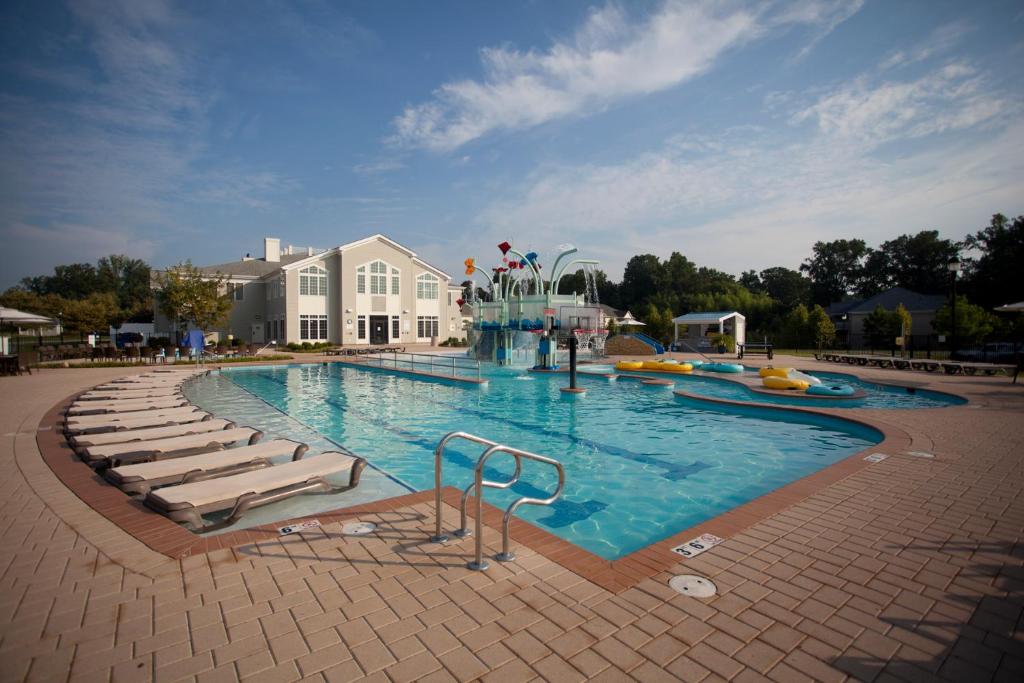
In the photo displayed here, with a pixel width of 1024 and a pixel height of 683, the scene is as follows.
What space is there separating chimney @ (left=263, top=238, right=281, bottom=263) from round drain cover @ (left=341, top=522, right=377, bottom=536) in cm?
4322

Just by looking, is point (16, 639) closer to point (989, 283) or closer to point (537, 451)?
point (537, 451)

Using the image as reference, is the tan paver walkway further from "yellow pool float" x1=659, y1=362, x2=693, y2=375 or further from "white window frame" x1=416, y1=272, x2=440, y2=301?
"white window frame" x1=416, y1=272, x2=440, y2=301

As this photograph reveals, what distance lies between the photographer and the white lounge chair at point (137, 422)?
26.6 ft

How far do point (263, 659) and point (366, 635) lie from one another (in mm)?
535

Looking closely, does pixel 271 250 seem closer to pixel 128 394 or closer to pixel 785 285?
pixel 128 394

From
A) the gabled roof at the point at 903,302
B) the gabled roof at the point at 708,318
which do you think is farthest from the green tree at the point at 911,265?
the gabled roof at the point at 708,318

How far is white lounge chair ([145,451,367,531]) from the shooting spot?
15.7 ft

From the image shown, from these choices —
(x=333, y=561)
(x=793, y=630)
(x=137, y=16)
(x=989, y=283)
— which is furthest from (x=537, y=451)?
(x=989, y=283)

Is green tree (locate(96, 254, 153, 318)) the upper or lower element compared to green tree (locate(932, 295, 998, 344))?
upper

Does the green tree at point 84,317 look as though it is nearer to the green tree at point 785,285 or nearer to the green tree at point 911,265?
the green tree at point 785,285

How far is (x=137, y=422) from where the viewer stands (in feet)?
28.2

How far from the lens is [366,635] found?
2885mm

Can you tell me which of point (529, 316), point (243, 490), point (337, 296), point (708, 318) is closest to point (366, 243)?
point (337, 296)

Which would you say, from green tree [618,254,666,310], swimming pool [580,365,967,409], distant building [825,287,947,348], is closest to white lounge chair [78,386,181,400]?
swimming pool [580,365,967,409]
